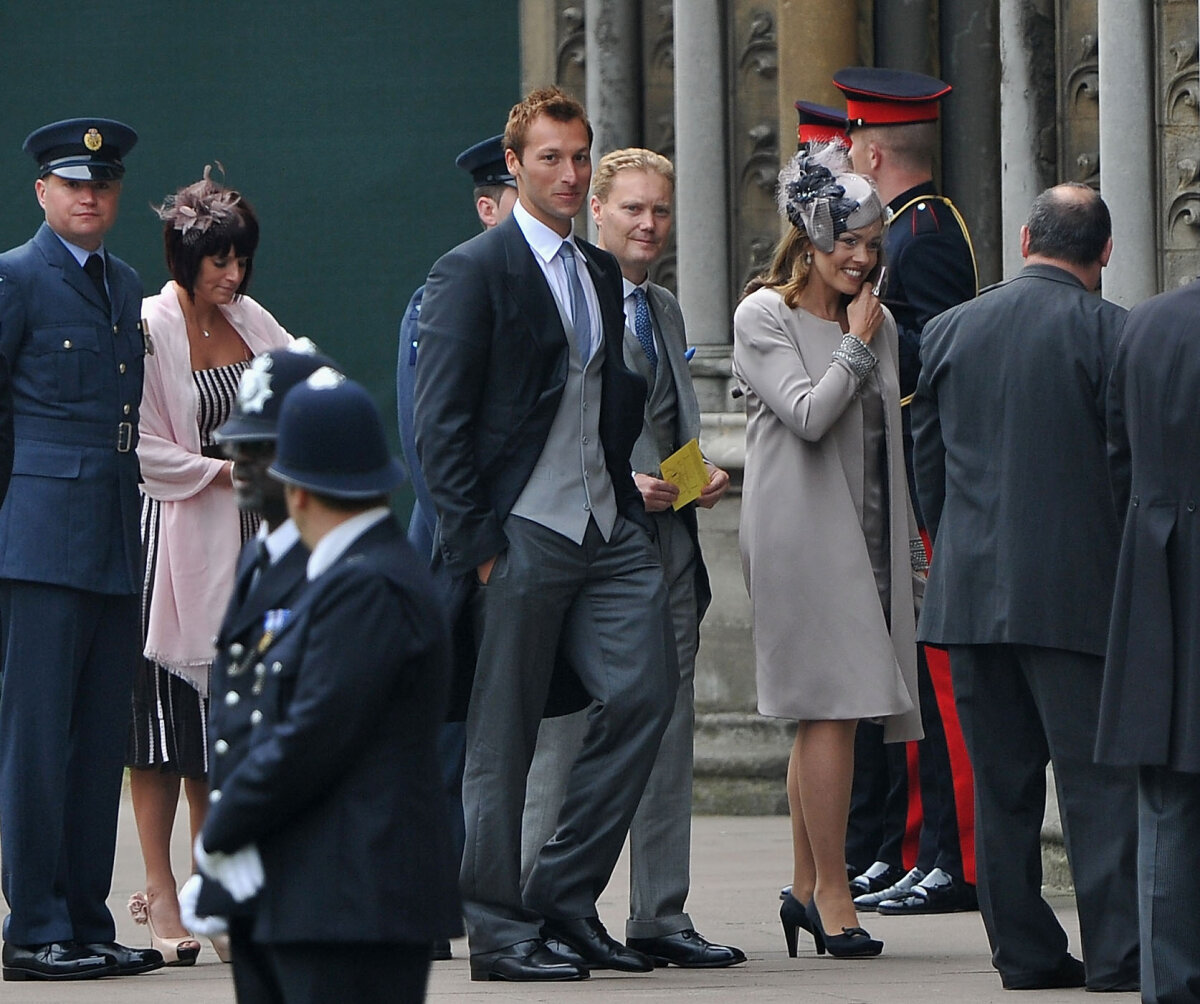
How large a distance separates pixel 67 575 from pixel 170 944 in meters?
0.96

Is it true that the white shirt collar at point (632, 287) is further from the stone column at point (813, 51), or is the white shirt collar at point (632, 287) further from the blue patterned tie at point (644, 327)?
the stone column at point (813, 51)

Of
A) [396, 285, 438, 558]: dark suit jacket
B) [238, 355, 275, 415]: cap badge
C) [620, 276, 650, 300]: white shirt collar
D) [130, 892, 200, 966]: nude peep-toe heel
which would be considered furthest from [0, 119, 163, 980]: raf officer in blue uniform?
[238, 355, 275, 415]: cap badge

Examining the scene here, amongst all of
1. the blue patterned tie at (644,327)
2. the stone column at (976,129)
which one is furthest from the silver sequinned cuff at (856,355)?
the stone column at (976,129)

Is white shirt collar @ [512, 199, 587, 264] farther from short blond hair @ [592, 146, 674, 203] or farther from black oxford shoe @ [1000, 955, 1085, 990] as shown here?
black oxford shoe @ [1000, 955, 1085, 990]

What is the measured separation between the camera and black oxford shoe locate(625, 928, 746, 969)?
19.8ft

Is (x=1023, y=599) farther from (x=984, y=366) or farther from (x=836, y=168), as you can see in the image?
(x=836, y=168)

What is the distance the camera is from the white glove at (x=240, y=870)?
136 inches

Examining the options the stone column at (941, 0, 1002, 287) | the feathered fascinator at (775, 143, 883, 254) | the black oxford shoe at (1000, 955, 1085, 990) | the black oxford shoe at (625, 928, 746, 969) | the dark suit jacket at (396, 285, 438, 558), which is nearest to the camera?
the black oxford shoe at (1000, 955, 1085, 990)

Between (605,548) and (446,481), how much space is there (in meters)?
0.40

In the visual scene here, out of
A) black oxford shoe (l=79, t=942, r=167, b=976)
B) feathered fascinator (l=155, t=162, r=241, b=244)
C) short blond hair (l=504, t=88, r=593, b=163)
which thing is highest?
short blond hair (l=504, t=88, r=593, b=163)

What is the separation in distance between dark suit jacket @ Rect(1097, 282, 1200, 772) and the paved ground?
0.73m

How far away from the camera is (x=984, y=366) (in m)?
5.73

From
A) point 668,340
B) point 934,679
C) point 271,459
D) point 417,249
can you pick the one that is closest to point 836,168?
point 668,340

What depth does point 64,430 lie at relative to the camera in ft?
19.6
